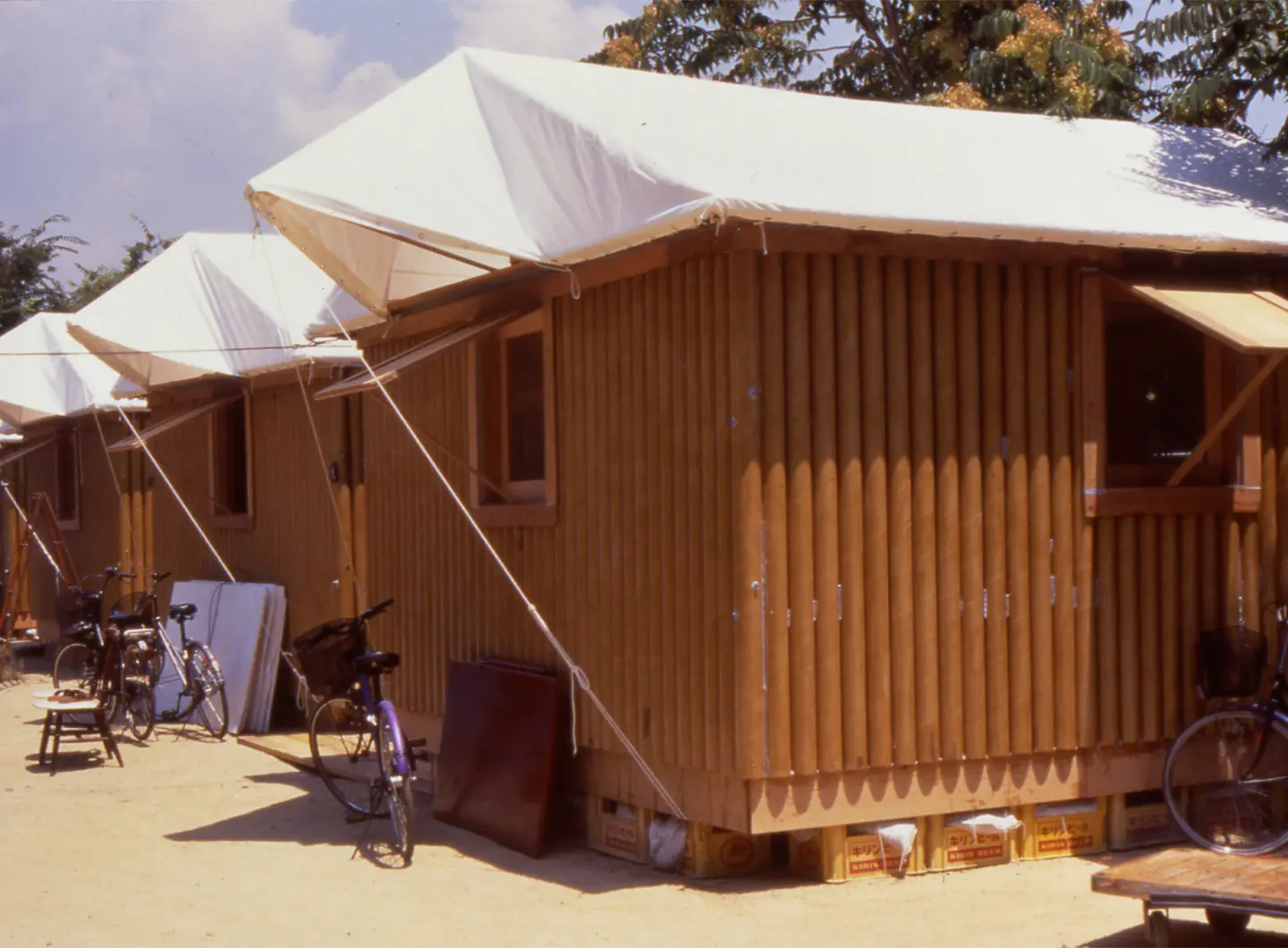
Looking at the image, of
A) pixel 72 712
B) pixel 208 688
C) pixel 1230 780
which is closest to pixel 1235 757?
pixel 1230 780

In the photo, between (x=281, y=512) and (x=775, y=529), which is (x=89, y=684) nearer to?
(x=281, y=512)

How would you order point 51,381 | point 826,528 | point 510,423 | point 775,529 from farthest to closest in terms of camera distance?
point 51,381 < point 510,423 < point 826,528 < point 775,529

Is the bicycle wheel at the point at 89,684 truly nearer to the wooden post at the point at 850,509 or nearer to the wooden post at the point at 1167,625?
the wooden post at the point at 850,509

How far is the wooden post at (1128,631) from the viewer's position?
8.12 meters

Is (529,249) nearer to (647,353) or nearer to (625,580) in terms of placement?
(647,353)

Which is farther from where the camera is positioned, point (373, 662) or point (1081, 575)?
point (373, 662)

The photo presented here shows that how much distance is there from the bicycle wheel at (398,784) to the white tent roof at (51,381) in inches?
354

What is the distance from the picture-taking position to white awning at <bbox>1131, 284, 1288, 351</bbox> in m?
7.45

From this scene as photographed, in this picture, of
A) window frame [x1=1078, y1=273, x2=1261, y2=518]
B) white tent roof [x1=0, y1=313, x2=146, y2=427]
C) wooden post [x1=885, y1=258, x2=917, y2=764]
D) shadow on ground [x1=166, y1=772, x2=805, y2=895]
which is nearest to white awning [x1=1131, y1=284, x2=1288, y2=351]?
window frame [x1=1078, y1=273, x2=1261, y2=518]

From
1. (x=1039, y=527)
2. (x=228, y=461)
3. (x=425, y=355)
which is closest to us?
(x=1039, y=527)

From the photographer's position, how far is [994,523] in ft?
25.6

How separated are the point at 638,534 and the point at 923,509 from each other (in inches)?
55.9

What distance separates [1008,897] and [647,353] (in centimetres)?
310

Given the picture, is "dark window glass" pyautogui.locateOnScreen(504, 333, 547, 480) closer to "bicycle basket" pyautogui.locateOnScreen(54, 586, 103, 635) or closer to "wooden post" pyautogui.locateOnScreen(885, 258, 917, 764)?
"wooden post" pyautogui.locateOnScreen(885, 258, 917, 764)
